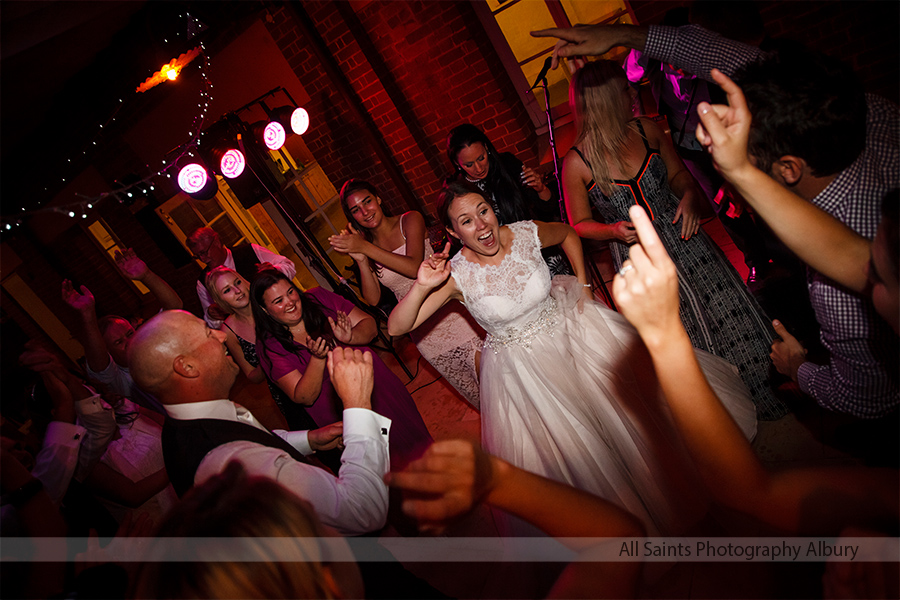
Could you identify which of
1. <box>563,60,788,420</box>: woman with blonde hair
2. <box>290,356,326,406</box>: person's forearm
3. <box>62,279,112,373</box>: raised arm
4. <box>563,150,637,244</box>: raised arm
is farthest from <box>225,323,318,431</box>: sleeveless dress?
<box>563,60,788,420</box>: woman with blonde hair

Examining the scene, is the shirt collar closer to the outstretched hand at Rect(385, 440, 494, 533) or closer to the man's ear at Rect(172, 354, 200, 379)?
the man's ear at Rect(172, 354, 200, 379)

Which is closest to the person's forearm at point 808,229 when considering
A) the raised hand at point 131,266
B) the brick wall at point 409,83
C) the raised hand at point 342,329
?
the raised hand at point 342,329

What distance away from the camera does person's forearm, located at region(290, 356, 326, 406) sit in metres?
2.48

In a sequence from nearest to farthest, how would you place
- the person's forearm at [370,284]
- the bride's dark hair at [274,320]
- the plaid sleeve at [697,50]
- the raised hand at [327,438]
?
the plaid sleeve at [697,50]
the raised hand at [327,438]
the bride's dark hair at [274,320]
the person's forearm at [370,284]

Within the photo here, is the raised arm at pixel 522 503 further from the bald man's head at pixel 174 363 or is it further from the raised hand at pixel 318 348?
the raised hand at pixel 318 348

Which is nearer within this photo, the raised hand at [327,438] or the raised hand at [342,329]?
the raised hand at [327,438]

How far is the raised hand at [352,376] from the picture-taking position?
1658mm

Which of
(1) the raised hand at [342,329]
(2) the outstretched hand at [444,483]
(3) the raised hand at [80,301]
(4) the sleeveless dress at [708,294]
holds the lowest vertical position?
(4) the sleeveless dress at [708,294]

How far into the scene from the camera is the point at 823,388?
1496 mm

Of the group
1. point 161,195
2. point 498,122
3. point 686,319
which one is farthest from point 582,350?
point 161,195

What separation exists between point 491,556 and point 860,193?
2.37 meters

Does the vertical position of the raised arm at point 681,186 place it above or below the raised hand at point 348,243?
below

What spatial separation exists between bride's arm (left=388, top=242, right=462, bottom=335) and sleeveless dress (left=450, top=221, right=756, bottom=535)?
10cm

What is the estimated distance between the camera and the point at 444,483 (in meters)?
0.88
